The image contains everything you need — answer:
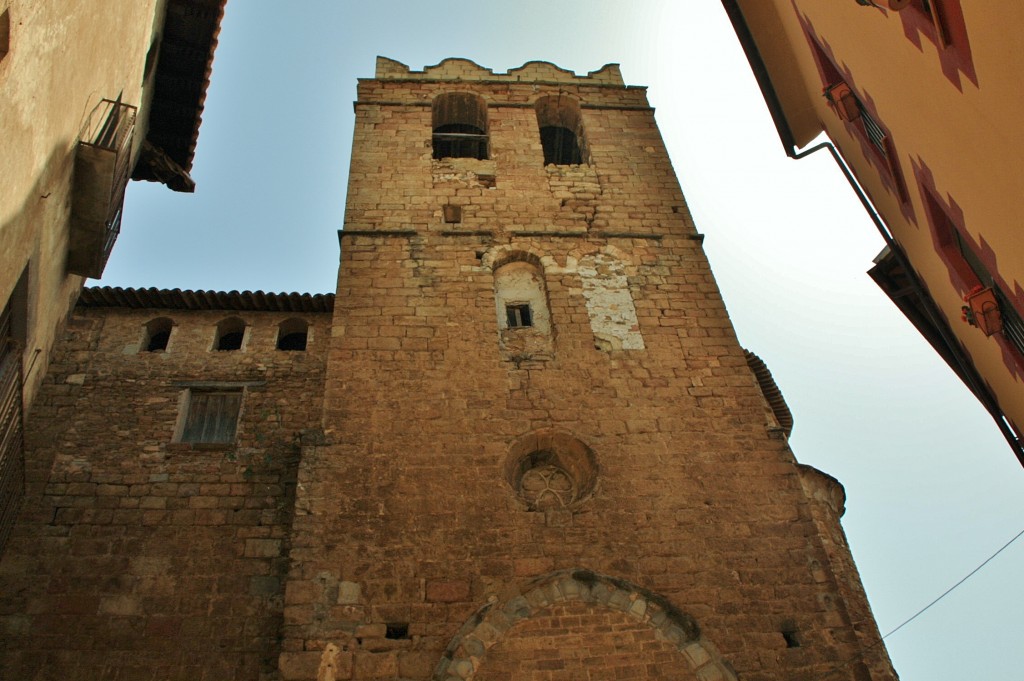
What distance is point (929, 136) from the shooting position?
522cm

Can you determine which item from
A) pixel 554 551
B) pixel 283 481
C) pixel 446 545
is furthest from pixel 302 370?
pixel 554 551

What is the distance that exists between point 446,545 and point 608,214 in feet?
18.1

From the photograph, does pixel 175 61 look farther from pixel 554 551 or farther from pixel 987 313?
pixel 987 313

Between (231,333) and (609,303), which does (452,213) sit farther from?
(231,333)

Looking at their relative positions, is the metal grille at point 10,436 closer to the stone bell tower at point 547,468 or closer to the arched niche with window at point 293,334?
the stone bell tower at point 547,468

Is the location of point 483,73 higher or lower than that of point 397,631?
higher

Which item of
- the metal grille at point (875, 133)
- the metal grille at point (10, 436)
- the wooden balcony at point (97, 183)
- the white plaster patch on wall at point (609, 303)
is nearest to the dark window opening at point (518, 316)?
the white plaster patch on wall at point (609, 303)

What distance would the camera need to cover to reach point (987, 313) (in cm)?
591

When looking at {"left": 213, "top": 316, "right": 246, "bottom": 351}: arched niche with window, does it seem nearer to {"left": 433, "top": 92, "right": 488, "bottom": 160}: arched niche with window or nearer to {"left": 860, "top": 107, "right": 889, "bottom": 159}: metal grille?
{"left": 433, "top": 92, "right": 488, "bottom": 160}: arched niche with window

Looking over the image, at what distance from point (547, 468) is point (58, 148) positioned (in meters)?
4.87

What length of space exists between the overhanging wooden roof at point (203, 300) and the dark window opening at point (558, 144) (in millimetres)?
5289

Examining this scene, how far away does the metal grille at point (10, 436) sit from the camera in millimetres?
5668

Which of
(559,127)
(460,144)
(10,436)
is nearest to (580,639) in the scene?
(10,436)

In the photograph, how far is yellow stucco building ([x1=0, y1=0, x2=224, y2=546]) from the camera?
457 centimetres
